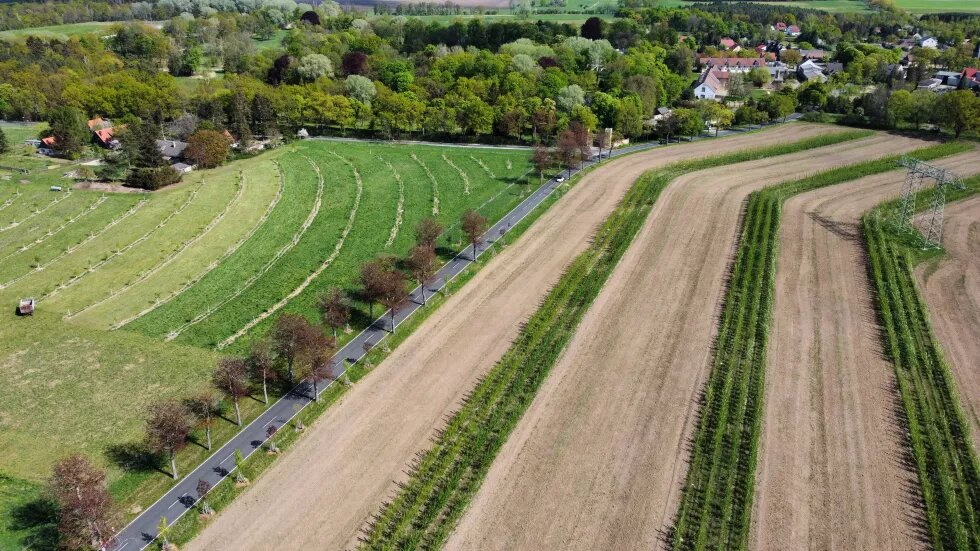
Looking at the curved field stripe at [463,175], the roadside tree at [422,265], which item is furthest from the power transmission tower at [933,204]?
the curved field stripe at [463,175]

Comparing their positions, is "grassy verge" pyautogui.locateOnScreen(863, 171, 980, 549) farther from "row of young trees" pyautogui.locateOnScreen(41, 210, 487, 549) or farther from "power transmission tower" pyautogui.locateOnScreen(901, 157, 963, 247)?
"row of young trees" pyautogui.locateOnScreen(41, 210, 487, 549)

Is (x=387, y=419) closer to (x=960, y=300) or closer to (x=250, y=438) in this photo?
(x=250, y=438)

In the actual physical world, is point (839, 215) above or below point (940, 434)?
above

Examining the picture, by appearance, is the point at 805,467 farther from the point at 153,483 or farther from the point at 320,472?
the point at 153,483

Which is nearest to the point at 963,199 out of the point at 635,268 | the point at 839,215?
the point at 839,215

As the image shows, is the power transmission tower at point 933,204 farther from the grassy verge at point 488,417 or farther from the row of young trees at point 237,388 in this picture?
the row of young trees at point 237,388

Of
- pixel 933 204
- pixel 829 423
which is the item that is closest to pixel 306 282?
pixel 829 423
